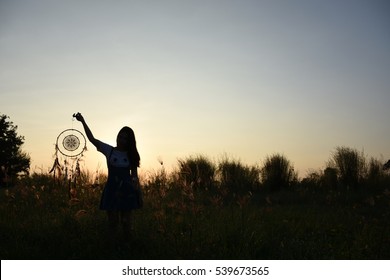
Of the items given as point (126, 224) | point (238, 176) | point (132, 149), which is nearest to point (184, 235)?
point (126, 224)

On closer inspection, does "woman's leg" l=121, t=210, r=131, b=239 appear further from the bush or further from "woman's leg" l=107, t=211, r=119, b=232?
the bush

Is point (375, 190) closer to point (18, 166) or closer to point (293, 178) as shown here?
point (293, 178)

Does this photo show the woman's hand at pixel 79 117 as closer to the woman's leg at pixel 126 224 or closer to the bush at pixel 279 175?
the woman's leg at pixel 126 224

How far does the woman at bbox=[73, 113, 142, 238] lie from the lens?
5.68 meters

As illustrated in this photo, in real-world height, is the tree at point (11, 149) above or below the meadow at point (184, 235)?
above

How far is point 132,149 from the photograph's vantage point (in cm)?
601

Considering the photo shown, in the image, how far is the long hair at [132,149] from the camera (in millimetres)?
5977

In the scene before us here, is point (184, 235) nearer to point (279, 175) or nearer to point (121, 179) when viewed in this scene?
point (121, 179)

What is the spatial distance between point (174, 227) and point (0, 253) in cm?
239

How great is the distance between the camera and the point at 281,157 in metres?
16.7

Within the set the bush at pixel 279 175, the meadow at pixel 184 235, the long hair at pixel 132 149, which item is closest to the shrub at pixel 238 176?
the bush at pixel 279 175

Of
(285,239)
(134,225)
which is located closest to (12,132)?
(134,225)

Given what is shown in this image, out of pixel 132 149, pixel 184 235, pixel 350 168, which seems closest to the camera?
pixel 184 235

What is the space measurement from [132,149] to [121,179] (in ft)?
1.53
